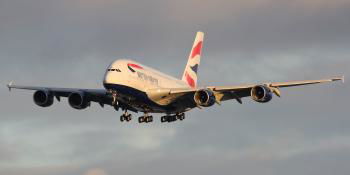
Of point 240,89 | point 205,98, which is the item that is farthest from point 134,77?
point 240,89

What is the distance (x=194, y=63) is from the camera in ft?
339

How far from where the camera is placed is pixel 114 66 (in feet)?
275

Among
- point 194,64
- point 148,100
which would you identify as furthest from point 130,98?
point 194,64

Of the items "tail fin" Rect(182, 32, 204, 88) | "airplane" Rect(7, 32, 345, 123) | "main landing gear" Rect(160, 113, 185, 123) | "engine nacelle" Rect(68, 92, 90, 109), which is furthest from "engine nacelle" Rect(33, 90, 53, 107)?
"tail fin" Rect(182, 32, 204, 88)

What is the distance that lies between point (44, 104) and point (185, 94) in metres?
13.2

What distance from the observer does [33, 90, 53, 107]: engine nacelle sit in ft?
295

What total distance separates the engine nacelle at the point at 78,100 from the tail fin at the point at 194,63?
13435 mm

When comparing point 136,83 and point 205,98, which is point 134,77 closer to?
point 136,83

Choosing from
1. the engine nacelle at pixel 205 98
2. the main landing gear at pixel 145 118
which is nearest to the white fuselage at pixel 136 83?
the main landing gear at pixel 145 118

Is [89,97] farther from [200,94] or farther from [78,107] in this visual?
[200,94]

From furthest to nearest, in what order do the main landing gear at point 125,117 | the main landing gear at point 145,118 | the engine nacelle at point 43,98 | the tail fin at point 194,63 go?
the tail fin at point 194,63
the engine nacelle at point 43,98
the main landing gear at point 145,118
the main landing gear at point 125,117

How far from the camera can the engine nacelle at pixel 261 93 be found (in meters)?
83.1

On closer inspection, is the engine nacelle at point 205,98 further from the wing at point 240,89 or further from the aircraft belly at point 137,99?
the aircraft belly at point 137,99

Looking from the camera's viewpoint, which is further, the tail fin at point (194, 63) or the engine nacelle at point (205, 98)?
the tail fin at point (194, 63)
